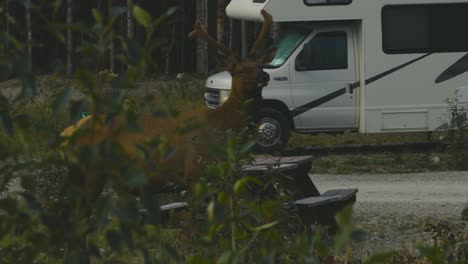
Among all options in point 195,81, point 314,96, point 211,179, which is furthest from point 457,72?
point 211,179

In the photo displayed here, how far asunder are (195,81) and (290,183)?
14263 millimetres

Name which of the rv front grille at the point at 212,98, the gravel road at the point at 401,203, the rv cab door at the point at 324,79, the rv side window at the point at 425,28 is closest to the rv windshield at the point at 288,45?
the rv cab door at the point at 324,79

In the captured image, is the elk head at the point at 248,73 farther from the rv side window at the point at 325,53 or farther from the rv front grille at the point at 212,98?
the rv front grille at the point at 212,98

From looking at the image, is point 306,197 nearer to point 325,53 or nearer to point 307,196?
point 307,196

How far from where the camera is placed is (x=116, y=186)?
2.98m

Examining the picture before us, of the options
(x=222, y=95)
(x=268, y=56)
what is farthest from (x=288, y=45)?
(x=268, y=56)

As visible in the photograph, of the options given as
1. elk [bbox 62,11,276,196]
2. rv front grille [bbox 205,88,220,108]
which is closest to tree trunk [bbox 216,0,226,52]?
rv front grille [bbox 205,88,220,108]

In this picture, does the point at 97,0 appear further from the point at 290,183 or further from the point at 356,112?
the point at 290,183

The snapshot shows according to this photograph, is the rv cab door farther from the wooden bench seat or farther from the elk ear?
the wooden bench seat

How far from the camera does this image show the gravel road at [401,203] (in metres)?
10.7

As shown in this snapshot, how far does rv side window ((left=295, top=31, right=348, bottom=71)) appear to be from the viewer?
19219 millimetres

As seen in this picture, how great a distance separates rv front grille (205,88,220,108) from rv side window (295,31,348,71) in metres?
1.32

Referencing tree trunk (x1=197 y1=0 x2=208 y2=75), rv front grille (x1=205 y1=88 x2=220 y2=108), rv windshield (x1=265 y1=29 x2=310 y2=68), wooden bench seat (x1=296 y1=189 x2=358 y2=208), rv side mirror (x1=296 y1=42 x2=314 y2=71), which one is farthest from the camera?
tree trunk (x1=197 y1=0 x2=208 y2=75)

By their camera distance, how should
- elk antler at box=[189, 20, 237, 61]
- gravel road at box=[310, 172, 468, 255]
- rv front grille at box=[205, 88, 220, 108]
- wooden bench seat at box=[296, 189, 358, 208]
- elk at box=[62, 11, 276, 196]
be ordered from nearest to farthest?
elk at box=[62, 11, 276, 196]
wooden bench seat at box=[296, 189, 358, 208]
gravel road at box=[310, 172, 468, 255]
elk antler at box=[189, 20, 237, 61]
rv front grille at box=[205, 88, 220, 108]
